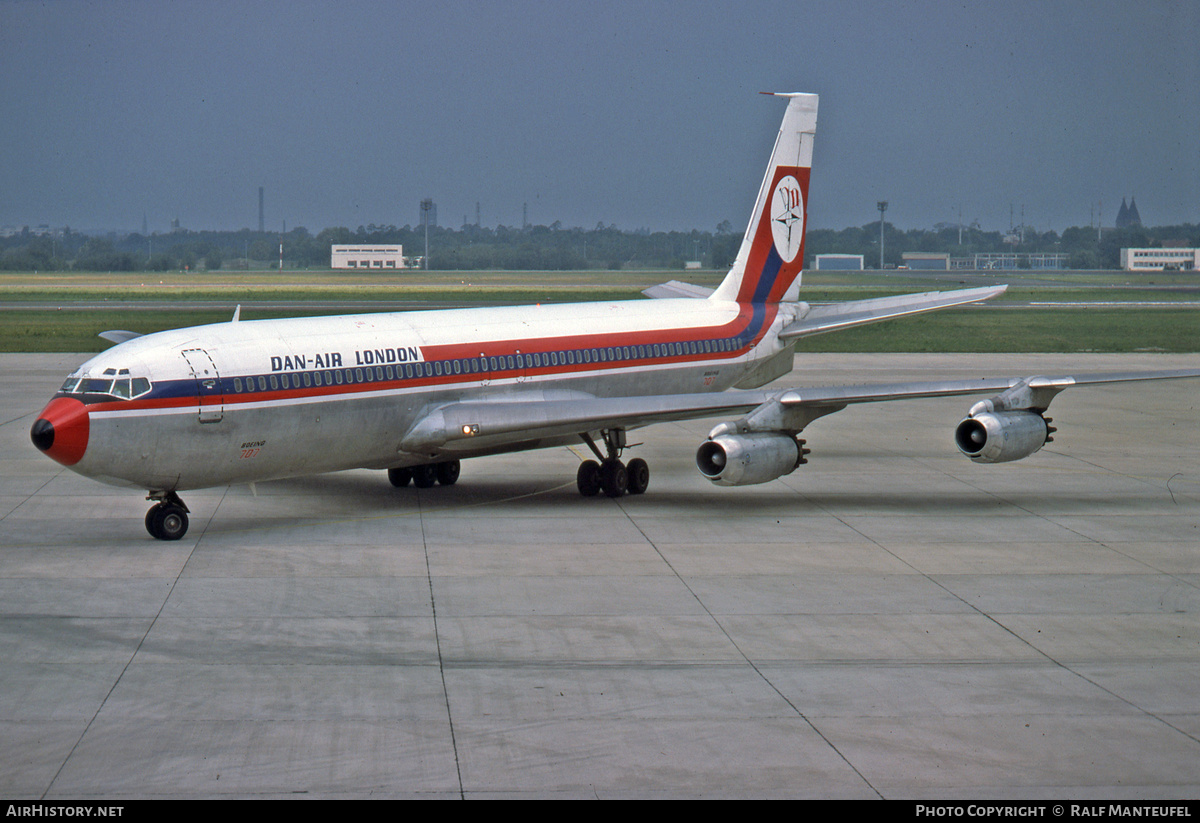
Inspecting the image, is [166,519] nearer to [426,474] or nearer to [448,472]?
[426,474]

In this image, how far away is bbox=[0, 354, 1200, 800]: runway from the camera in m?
12.2

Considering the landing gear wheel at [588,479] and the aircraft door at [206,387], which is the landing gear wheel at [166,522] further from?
the landing gear wheel at [588,479]

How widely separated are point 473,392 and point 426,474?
2899mm

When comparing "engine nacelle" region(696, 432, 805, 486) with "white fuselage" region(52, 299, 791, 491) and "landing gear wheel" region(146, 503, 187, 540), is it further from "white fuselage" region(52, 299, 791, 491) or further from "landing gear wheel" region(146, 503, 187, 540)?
"landing gear wheel" region(146, 503, 187, 540)

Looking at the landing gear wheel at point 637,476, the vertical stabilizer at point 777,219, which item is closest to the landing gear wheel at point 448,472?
the landing gear wheel at point 637,476

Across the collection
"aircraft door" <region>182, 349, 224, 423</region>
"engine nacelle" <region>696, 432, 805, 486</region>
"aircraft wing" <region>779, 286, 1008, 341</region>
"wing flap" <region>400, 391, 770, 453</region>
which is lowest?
"engine nacelle" <region>696, 432, 805, 486</region>

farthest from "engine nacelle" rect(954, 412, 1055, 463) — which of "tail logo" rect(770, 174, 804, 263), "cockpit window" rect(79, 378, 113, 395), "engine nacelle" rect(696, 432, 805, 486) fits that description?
"cockpit window" rect(79, 378, 113, 395)

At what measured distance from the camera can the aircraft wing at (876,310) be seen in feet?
99.1

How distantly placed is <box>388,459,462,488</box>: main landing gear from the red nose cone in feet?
25.2

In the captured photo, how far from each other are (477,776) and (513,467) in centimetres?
1949

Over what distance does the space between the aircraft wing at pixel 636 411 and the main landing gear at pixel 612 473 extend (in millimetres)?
1066

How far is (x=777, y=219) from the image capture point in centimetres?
3192

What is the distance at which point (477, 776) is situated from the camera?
39.2ft

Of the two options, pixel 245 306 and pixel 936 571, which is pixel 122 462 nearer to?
pixel 936 571
